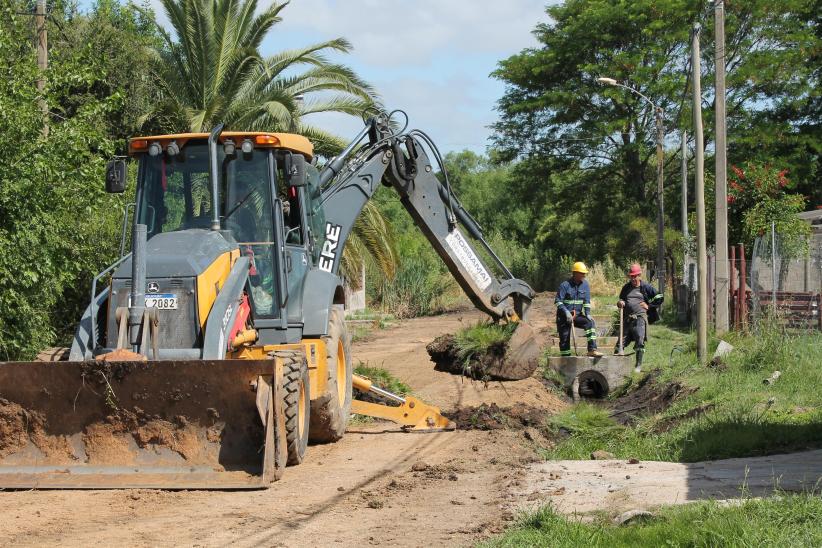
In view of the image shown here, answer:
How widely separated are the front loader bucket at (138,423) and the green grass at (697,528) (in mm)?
2604

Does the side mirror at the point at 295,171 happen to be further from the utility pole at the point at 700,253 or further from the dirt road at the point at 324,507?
the utility pole at the point at 700,253

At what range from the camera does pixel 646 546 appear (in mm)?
6727

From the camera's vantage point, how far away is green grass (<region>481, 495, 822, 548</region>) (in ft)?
21.9

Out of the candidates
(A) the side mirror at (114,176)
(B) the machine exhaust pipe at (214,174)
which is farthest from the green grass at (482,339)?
(A) the side mirror at (114,176)

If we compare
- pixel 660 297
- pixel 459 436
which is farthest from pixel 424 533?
pixel 660 297

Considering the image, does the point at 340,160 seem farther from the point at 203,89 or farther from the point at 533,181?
the point at 533,181

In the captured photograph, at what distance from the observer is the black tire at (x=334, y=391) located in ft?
37.1


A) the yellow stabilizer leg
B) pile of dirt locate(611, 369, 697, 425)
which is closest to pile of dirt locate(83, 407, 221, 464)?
the yellow stabilizer leg

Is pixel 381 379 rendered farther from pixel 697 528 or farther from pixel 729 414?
pixel 697 528

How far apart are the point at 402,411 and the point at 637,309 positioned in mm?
6742

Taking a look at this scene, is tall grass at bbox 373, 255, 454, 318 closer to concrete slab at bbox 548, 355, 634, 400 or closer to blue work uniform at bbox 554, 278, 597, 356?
concrete slab at bbox 548, 355, 634, 400

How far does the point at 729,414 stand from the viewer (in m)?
12.5

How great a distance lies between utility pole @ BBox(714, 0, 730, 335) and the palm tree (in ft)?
25.6

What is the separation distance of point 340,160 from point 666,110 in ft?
102
